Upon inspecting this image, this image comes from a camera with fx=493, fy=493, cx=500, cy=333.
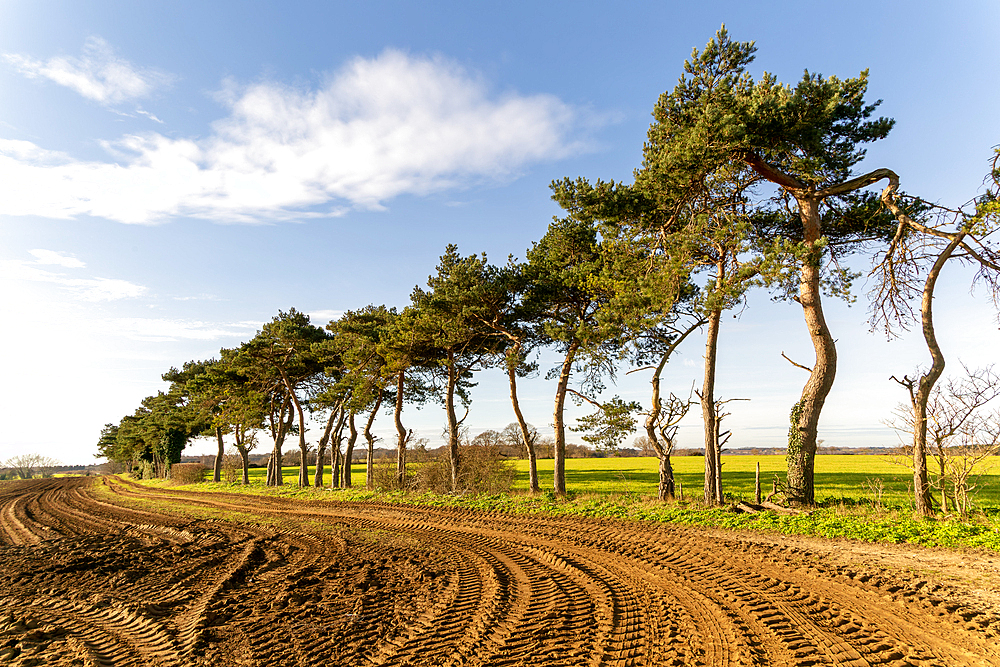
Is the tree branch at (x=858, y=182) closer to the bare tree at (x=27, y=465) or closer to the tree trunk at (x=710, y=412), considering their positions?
the tree trunk at (x=710, y=412)

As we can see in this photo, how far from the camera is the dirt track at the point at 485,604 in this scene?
5.21 m

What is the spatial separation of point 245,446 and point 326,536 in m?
29.6

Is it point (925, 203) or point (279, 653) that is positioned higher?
point (925, 203)

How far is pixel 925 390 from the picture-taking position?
38.5 ft

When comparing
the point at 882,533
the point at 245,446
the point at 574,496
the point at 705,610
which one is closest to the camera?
the point at 705,610

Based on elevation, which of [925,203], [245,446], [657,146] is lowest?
[245,446]

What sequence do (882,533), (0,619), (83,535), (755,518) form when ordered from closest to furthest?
(0,619) < (882,533) < (755,518) < (83,535)

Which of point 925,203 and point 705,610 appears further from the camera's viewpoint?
point 925,203

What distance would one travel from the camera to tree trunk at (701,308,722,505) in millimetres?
14102

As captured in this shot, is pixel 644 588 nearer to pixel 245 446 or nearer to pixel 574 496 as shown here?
pixel 574 496

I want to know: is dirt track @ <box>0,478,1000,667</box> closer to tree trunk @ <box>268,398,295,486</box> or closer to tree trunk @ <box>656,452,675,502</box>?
tree trunk @ <box>656,452,675,502</box>

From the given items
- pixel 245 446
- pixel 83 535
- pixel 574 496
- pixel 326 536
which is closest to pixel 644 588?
pixel 326 536

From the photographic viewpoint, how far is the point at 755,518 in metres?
12.4

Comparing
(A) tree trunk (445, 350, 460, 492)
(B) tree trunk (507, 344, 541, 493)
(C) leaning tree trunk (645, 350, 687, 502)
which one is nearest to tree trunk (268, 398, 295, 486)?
(A) tree trunk (445, 350, 460, 492)
